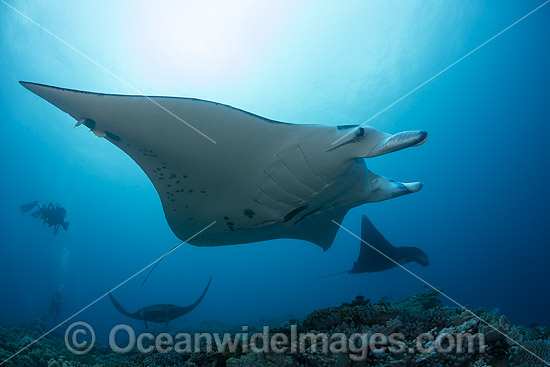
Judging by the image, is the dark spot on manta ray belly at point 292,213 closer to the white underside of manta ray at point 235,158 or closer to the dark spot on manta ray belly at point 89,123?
the white underside of manta ray at point 235,158

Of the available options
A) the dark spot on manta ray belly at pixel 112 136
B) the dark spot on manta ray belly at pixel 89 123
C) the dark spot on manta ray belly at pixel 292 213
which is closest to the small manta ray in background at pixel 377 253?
the dark spot on manta ray belly at pixel 292 213

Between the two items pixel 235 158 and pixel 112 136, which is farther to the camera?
pixel 235 158

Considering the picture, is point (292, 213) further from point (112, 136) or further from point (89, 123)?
point (89, 123)

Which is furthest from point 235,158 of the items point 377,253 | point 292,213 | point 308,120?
point 308,120

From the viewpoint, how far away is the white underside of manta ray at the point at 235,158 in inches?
83.0

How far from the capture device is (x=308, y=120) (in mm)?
24703

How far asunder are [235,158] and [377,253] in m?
6.88

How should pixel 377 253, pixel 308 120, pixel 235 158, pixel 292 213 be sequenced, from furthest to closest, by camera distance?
1. pixel 308 120
2. pixel 377 253
3. pixel 292 213
4. pixel 235 158

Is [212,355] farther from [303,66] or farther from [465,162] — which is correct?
[465,162]

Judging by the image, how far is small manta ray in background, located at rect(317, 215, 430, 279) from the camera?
26.2ft

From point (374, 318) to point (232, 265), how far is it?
75932mm

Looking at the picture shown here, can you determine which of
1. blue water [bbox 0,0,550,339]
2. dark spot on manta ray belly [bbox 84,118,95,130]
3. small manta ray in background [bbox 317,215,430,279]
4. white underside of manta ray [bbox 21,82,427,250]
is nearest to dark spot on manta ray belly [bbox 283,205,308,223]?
white underside of manta ray [bbox 21,82,427,250]

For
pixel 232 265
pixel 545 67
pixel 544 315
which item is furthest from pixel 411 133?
pixel 232 265

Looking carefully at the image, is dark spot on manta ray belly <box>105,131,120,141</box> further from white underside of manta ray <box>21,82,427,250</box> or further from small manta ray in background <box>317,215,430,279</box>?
small manta ray in background <box>317,215,430,279</box>
